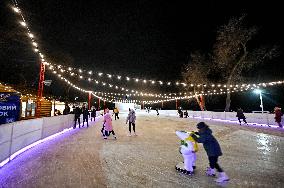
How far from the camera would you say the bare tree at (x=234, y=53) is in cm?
3136

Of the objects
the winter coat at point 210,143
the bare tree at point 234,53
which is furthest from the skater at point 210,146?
the bare tree at point 234,53

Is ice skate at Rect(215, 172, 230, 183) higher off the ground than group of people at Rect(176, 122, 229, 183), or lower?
lower

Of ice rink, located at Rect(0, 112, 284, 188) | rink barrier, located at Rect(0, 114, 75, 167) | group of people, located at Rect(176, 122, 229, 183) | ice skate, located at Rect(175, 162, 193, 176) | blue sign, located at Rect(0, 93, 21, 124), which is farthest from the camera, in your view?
blue sign, located at Rect(0, 93, 21, 124)

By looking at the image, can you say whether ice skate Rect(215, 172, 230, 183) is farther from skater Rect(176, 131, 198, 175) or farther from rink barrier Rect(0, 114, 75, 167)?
rink barrier Rect(0, 114, 75, 167)

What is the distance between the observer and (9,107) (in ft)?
33.3

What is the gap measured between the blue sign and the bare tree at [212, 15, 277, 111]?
28294 mm

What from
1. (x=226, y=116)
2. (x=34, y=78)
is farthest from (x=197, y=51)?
(x=34, y=78)

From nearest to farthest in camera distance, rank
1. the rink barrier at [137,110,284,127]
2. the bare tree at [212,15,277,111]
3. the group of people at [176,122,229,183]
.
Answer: the group of people at [176,122,229,183] → the rink barrier at [137,110,284,127] → the bare tree at [212,15,277,111]

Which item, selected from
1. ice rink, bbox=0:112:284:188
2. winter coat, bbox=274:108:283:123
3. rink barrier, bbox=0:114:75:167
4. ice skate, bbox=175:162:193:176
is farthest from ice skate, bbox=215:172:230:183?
winter coat, bbox=274:108:283:123

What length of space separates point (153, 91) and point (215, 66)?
65.1 ft

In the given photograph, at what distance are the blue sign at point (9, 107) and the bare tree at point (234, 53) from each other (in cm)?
2829

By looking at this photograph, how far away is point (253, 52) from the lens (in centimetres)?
3122

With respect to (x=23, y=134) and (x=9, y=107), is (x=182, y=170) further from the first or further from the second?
(x=9, y=107)

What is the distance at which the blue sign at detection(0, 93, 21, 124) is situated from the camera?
9.93 metres
